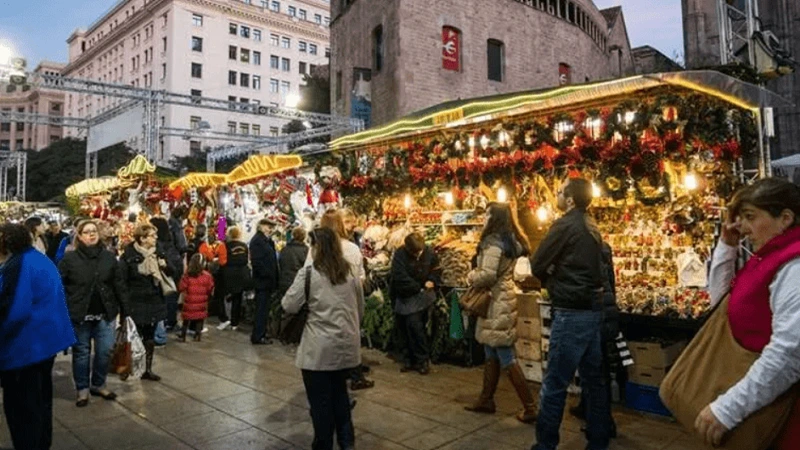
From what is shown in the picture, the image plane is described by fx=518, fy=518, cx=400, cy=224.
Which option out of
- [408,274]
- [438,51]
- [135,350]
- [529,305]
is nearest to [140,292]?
[135,350]

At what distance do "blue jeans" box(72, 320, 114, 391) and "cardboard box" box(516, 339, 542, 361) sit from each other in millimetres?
4734

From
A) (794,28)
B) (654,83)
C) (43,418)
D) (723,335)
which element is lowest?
(43,418)

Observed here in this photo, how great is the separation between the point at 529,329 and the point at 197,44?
64741 mm

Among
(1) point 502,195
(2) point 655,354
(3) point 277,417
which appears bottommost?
(3) point 277,417

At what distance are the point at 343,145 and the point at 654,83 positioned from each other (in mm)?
5429

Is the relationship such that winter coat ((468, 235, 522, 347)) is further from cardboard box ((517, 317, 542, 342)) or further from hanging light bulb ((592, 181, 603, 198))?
hanging light bulb ((592, 181, 603, 198))

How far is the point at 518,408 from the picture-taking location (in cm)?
525

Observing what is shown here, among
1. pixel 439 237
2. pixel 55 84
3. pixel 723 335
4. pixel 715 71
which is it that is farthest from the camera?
pixel 55 84

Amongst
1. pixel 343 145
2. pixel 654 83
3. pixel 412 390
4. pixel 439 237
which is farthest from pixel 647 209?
pixel 343 145

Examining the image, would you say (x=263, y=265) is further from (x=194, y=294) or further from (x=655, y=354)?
(x=655, y=354)

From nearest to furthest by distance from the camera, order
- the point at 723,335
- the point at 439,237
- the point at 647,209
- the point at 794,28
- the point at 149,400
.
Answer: the point at 723,335 → the point at 149,400 → the point at 647,209 → the point at 439,237 → the point at 794,28

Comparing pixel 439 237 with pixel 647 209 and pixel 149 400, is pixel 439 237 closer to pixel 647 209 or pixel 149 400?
pixel 647 209

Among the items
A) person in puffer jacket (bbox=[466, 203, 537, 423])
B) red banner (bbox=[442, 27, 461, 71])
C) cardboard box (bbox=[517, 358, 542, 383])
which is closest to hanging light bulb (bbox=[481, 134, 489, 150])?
person in puffer jacket (bbox=[466, 203, 537, 423])

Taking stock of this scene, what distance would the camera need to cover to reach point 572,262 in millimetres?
3703
